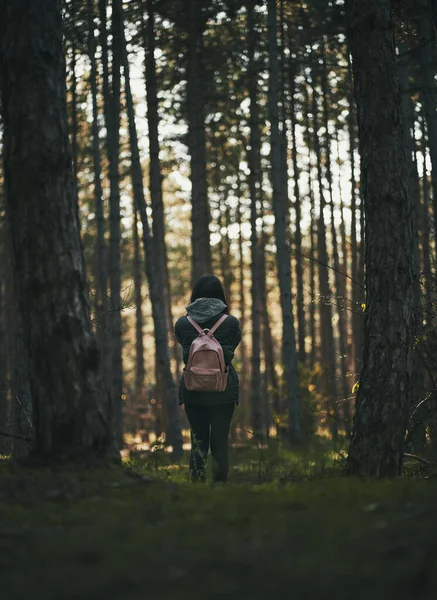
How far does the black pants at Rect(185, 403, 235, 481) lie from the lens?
7.24m

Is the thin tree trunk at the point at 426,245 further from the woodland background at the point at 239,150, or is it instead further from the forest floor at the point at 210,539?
the forest floor at the point at 210,539

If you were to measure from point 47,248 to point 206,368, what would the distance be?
84.6 inches

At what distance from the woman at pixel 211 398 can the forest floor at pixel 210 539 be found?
71.0 inches

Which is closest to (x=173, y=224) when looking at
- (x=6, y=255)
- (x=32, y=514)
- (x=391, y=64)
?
(x=6, y=255)

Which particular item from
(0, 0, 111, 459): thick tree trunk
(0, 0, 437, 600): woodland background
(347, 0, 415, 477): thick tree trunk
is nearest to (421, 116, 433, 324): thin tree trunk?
(0, 0, 437, 600): woodland background

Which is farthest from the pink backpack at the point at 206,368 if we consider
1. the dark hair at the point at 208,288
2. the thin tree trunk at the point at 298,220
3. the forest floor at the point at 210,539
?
the thin tree trunk at the point at 298,220

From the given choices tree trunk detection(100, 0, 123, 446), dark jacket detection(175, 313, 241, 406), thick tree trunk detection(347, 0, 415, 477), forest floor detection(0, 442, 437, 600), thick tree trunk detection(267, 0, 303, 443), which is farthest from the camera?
tree trunk detection(100, 0, 123, 446)

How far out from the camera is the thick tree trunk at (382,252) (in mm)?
6738

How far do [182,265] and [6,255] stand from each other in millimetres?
15257

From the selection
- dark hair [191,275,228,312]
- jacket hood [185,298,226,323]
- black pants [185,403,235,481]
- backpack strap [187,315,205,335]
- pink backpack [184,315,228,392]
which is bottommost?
black pants [185,403,235,481]

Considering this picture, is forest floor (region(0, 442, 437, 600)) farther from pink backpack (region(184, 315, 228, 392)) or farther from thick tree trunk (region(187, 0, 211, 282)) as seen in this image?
thick tree trunk (region(187, 0, 211, 282))

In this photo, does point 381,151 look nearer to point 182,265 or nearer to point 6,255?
point 6,255

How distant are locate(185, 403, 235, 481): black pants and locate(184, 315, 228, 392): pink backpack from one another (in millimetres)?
244

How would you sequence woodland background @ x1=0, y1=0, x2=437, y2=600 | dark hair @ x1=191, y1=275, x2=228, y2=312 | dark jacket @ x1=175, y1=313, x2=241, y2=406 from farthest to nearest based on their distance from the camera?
dark hair @ x1=191, y1=275, x2=228, y2=312 < dark jacket @ x1=175, y1=313, x2=241, y2=406 < woodland background @ x1=0, y1=0, x2=437, y2=600
